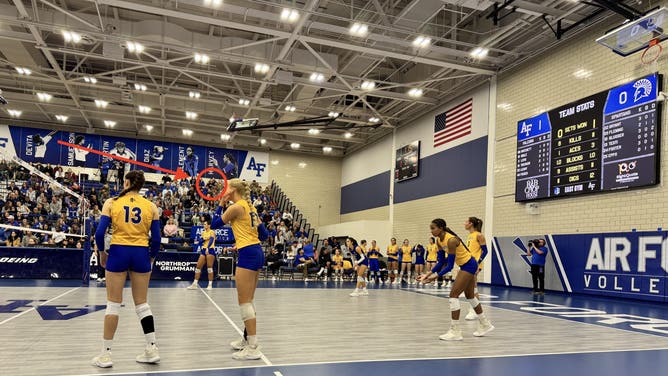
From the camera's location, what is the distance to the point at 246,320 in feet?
17.4

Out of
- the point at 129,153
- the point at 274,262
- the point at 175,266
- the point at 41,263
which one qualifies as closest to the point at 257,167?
the point at 129,153

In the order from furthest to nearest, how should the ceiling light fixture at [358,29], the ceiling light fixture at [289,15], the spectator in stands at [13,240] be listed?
the spectator in stands at [13,240]
the ceiling light fixture at [358,29]
the ceiling light fixture at [289,15]

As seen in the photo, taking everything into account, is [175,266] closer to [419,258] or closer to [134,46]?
[134,46]

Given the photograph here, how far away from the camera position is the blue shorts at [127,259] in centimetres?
477

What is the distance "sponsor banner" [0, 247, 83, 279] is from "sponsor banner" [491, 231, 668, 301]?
14.9 metres

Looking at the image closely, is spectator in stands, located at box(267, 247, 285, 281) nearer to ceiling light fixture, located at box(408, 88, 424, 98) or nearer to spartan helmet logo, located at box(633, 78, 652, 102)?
ceiling light fixture, located at box(408, 88, 424, 98)

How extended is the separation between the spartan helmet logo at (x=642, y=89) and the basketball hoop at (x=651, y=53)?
49cm

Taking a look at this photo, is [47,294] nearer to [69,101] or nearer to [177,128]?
[69,101]

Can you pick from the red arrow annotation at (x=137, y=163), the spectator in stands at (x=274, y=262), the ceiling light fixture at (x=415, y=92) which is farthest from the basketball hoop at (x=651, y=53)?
the red arrow annotation at (x=137, y=163)

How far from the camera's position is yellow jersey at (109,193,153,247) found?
4.84 meters

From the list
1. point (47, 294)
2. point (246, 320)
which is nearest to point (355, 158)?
point (47, 294)

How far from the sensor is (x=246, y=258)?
5.34m

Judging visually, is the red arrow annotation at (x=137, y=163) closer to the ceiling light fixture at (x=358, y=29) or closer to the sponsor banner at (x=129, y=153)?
the sponsor banner at (x=129, y=153)

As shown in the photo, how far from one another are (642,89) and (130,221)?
44.1 ft
